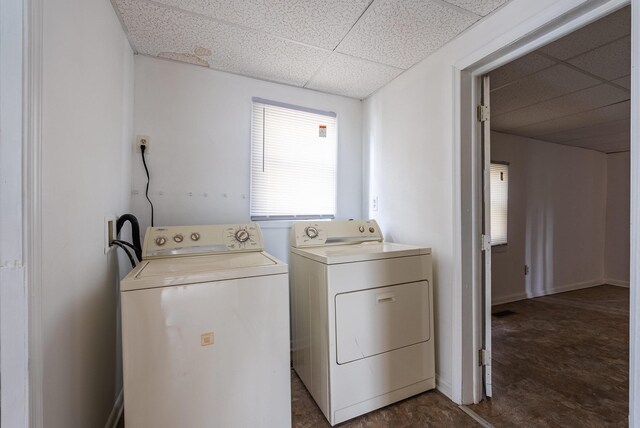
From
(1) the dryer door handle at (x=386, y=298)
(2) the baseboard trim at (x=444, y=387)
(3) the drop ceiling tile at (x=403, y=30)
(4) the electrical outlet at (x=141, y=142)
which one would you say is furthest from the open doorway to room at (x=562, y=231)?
(4) the electrical outlet at (x=141, y=142)

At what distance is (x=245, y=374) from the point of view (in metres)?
1.12

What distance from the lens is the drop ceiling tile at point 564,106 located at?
2.22 m

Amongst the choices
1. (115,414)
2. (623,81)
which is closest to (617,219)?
(623,81)

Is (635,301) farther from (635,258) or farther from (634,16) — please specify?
(634,16)

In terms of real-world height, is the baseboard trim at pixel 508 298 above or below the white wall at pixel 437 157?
below

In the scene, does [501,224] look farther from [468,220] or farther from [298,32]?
[298,32]

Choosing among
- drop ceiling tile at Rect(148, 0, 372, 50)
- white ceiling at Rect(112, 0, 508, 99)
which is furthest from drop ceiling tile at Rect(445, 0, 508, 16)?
drop ceiling tile at Rect(148, 0, 372, 50)

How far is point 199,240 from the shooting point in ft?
5.35

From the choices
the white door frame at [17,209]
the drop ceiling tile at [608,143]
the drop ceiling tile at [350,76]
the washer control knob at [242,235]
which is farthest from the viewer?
the drop ceiling tile at [608,143]

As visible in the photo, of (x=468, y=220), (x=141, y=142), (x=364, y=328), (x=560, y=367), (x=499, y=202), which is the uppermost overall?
(x=141, y=142)

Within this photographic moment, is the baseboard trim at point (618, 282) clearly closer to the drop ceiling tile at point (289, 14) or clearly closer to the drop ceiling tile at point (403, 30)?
the drop ceiling tile at point (403, 30)

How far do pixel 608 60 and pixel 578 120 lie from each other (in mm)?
1541

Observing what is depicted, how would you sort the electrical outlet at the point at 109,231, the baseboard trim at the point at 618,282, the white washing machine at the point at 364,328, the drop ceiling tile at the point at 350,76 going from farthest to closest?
1. the baseboard trim at the point at 618,282
2. the drop ceiling tile at the point at 350,76
3. the white washing machine at the point at 364,328
4. the electrical outlet at the point at 109,231

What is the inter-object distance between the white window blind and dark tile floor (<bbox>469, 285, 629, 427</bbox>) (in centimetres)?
90
